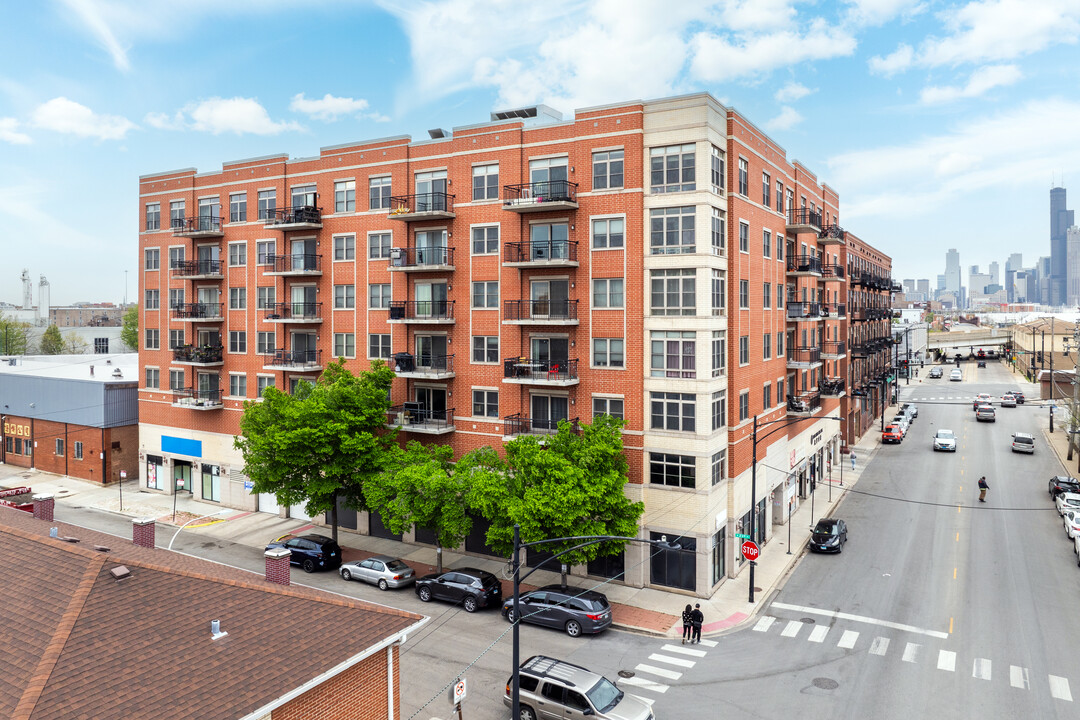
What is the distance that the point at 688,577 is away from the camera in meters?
30.0

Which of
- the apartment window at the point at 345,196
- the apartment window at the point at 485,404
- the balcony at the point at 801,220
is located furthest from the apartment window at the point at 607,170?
the balcony at the point at 801,220

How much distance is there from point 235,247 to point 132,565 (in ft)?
106

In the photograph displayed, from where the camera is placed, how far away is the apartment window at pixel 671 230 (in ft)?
98.0

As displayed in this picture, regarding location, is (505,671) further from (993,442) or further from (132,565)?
(993,442)

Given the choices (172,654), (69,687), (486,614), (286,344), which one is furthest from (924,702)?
(286,344)

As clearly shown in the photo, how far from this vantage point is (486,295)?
34.6 metres

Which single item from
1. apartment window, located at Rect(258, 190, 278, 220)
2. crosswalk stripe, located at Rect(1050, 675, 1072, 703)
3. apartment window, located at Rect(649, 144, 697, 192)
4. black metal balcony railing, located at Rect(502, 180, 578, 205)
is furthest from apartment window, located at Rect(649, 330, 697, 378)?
apartment window, located at Rect(258, 190, 278, 220)

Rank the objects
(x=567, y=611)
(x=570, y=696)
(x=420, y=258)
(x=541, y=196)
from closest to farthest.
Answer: (x=570, y=696) → (x=567, y=611) → (x=541, y=196) → (x=420, y=258)

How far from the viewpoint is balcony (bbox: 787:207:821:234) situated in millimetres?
41656

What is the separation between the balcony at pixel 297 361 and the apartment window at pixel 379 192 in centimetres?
931

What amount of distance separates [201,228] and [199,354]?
8293 mm

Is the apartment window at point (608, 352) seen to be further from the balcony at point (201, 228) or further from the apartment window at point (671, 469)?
the balcony at point (201, 228)

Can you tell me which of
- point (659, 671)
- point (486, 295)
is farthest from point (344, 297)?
point (659, 671)

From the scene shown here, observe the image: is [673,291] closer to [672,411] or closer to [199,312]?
[672,411]
